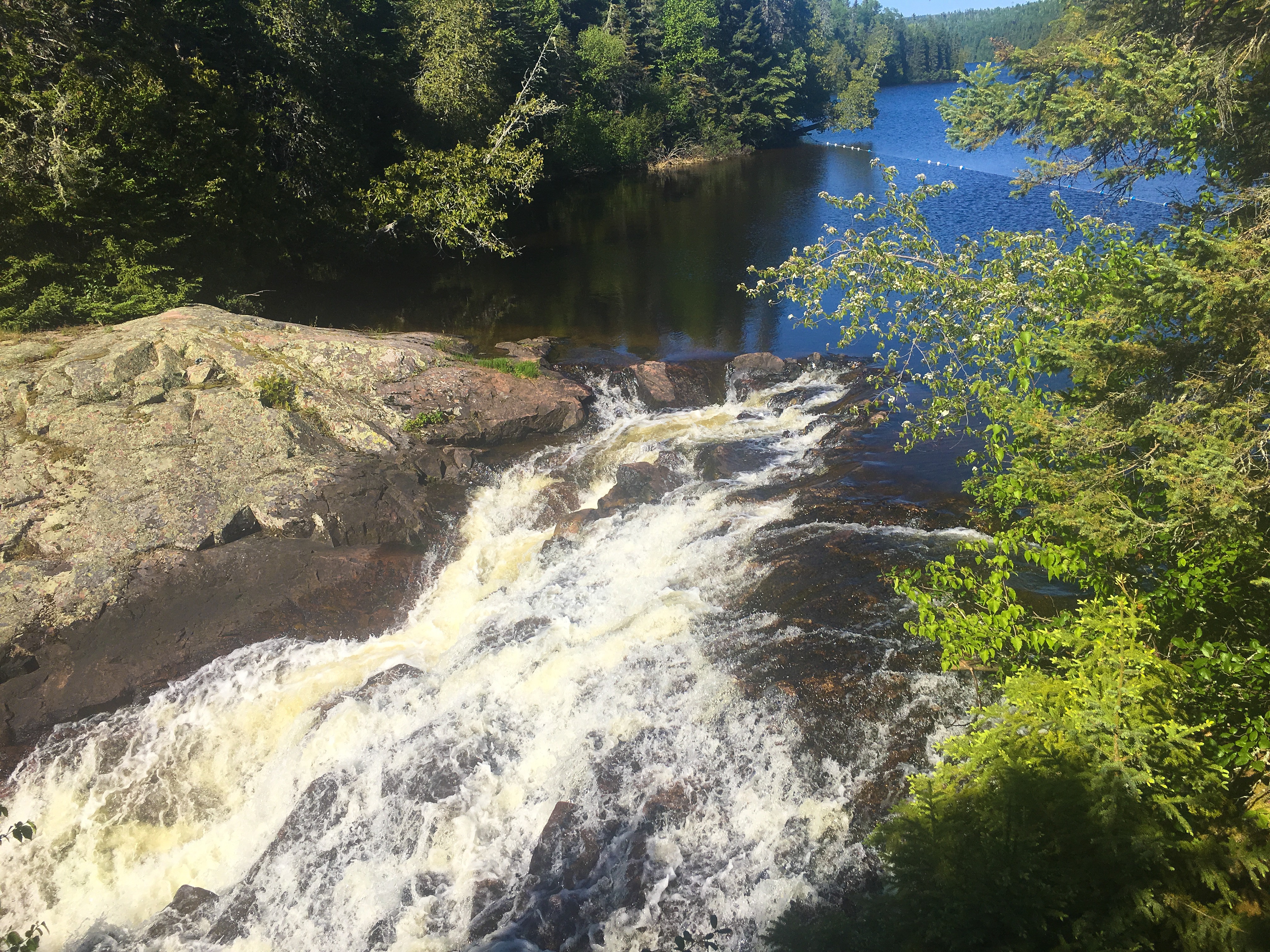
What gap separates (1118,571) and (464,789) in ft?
25.7

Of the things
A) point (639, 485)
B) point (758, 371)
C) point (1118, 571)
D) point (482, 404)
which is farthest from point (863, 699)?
point (758, 371)

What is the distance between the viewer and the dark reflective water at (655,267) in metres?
23.1

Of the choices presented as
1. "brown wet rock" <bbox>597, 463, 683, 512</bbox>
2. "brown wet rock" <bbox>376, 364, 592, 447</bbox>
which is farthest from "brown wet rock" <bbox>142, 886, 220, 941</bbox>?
"brown wet rock" <bbox>376, 364, 592, 447</bbox>

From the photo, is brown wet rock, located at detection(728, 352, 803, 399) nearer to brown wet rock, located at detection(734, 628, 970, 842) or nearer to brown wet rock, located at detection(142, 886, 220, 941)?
brown wet rock, located at detection(734, 628, 970, 842)

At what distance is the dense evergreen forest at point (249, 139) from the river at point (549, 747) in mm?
11285

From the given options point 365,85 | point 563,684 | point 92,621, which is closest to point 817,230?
point 365,85

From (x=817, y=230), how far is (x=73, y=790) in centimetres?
Answer: 3076

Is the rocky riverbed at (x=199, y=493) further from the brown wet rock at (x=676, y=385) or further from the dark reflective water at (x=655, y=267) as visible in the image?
the dark reflective water at (x=655, y=267)

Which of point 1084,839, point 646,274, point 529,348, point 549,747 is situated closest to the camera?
point 1084,839

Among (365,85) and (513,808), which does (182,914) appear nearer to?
(513,808)

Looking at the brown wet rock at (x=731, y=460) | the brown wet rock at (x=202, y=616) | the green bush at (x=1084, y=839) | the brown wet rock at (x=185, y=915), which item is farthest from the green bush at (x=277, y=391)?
the green bush at (x=1084, y=839)

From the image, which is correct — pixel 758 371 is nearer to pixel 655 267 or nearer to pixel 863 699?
pixel 655 267

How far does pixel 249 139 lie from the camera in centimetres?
2175

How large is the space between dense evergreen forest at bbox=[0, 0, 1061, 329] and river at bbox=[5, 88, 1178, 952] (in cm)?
1128
